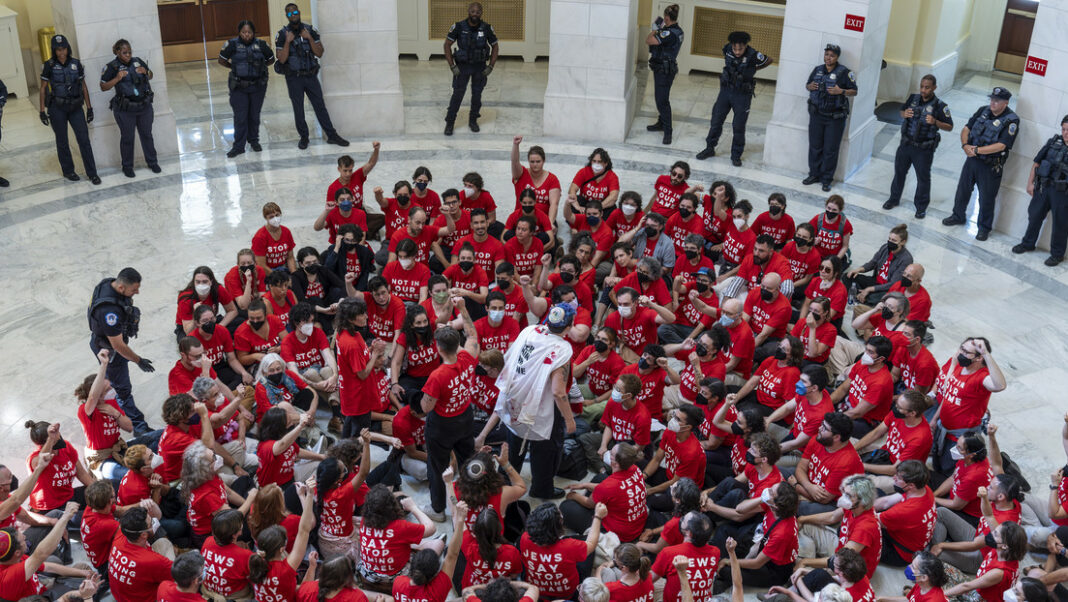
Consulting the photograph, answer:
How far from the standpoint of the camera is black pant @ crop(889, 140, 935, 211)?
491 inches

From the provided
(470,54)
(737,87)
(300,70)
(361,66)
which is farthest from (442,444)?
(361,66)

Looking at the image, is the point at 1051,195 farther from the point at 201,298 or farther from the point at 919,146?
the point at 201,298

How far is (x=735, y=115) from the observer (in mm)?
14203

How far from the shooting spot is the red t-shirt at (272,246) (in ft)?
32.0

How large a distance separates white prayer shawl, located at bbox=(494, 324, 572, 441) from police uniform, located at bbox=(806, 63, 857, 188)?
283 inches

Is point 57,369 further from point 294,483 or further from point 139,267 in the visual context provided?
point 294,483

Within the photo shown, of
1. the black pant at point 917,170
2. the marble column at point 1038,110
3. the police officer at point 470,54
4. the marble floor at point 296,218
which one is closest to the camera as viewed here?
the marble floor at point 296,218

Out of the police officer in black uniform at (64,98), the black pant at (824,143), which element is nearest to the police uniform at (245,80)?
the police officer in black uniform at (64,98)

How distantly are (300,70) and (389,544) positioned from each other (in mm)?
9133

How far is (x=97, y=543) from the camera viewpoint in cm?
644

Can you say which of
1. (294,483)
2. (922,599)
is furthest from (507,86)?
(922,599)

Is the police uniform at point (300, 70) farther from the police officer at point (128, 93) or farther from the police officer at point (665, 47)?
the police officer at point (665, 47)

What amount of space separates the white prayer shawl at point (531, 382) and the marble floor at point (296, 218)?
3.53 feet

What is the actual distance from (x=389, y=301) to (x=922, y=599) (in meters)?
4.72
